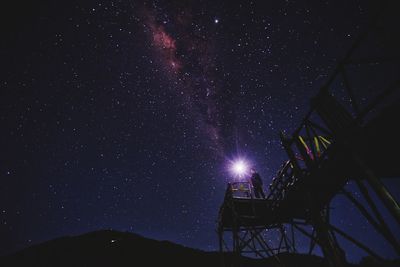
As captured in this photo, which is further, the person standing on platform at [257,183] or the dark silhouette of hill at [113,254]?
the dark silhouette of hill at [113,254]

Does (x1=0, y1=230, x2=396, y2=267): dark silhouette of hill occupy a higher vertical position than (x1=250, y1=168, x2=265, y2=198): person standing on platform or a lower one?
higher

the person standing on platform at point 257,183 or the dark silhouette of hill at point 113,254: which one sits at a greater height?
the dark silhouette of hill at point 113,254

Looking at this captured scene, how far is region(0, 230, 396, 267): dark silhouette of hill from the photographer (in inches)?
1126

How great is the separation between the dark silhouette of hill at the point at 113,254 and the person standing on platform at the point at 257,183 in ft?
55.4

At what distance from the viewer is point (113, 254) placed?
97.9 feet

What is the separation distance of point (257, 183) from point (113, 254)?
2478cm

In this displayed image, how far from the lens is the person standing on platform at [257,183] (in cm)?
1268

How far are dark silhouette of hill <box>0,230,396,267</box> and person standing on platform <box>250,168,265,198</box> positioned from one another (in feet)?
55.4

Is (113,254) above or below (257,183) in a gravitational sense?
above

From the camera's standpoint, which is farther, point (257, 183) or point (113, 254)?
point (113, 254)

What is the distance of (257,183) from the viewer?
12898 mm

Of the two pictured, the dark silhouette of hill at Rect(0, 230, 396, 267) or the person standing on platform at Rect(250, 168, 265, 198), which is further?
the dark silhouette of hill at Rect(0, 230, 396, 267)

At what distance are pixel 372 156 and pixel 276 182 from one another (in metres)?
3.90

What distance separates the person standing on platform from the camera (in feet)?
41.6
